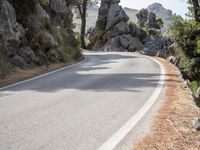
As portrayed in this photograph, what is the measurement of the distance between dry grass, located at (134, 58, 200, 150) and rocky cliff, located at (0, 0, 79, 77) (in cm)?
986

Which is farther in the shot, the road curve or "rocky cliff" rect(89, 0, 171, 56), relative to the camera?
"rocky cliff" rect(89, 0, 171, 56)

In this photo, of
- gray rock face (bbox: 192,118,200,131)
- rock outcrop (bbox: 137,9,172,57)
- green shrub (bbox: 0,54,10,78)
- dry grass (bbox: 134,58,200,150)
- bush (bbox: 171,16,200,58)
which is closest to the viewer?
dry grass (bbox: 134,58,200,150)

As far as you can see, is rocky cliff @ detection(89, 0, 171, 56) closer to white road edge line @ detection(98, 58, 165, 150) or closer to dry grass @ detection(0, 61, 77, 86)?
dry grass @ detection(0, 61, 77, 86)

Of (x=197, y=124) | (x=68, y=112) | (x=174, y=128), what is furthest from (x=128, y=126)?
(x=68, y=112)

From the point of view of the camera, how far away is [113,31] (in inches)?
2156

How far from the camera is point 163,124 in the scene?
26.5 feet

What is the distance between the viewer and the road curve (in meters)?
6.53

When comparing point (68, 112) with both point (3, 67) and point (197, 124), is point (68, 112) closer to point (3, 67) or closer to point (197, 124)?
point (197, 124)

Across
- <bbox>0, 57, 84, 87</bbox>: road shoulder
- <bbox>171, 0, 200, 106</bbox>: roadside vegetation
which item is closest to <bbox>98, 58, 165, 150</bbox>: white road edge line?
<bbox>0, 57, 84, 87</bbox>: road shoulder

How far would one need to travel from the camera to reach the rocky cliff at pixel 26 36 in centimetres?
2081

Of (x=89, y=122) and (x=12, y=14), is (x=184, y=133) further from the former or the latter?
(x=12, y=14)

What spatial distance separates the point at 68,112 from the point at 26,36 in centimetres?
1561

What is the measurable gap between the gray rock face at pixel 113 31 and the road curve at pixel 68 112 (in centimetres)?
3674

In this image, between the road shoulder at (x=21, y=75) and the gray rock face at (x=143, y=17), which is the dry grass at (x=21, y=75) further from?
the gray rock face at (x=143, y=17)
